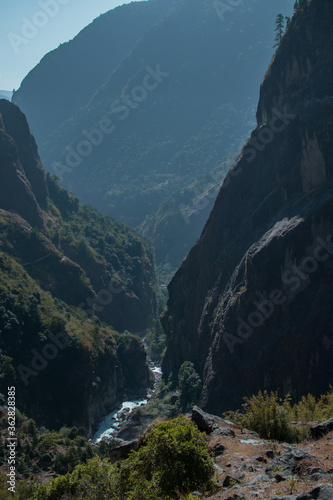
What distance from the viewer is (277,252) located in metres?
44.6

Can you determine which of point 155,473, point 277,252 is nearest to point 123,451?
point 155,473

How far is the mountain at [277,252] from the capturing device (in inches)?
1577

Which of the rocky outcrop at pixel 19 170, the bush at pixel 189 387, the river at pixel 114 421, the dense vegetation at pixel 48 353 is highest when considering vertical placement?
the rocky outcrop at pixel 19 170

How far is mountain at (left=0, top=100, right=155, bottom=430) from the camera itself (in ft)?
206

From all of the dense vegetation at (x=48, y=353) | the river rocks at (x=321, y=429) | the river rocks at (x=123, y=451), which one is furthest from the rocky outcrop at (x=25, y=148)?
the river rocks at (x=321, y=429)

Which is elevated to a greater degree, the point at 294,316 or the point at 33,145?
the point at 33,145

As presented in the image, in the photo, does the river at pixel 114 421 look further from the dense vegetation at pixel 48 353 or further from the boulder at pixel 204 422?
the boulder at pixel 204 422

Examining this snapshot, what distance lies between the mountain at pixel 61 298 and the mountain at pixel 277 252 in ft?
47.9

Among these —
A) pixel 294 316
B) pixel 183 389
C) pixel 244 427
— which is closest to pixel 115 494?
pixel 244 427

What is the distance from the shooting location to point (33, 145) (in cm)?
10906

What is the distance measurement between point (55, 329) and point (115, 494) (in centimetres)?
5550

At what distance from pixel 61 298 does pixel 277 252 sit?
50.1m

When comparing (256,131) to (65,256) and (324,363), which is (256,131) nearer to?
(324,363)

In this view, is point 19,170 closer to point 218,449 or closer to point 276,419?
point 276,419
